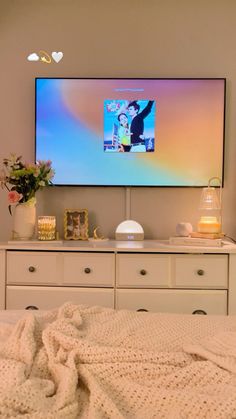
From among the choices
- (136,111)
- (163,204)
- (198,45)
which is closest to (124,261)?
(163,204)

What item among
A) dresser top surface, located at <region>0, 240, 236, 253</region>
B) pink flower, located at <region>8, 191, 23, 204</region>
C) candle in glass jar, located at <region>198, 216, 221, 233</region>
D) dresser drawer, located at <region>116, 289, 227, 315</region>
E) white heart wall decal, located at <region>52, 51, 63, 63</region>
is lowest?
dresser drawer, located at <region>116, 289, 227, 315</region>

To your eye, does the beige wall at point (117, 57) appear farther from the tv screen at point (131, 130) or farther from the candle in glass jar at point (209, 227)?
the candle in glass jar at point (209, 227)

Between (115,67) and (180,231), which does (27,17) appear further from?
(180,231)

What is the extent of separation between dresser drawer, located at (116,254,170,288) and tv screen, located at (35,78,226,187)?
0.68 metres

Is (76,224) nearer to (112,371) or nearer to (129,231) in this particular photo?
(129,231)

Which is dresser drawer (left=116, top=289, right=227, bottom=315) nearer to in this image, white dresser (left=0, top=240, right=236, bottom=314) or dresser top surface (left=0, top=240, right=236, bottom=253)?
white dresser (left=0, top=240, right=236, bottom=314)

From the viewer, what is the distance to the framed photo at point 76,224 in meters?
3.08

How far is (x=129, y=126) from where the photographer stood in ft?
10.3

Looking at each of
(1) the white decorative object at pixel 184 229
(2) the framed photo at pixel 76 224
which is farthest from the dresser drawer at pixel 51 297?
(1) the white decorative object at pixel 184 229

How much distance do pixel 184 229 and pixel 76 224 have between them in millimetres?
754

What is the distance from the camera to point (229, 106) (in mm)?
3127

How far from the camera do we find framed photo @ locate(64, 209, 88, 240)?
3076 mm

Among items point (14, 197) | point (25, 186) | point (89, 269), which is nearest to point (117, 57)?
point (25, 186)

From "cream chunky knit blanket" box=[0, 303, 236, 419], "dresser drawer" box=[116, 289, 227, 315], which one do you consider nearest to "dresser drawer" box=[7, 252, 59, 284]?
"dresser drawer" box=[116, 289, 227, 315]
